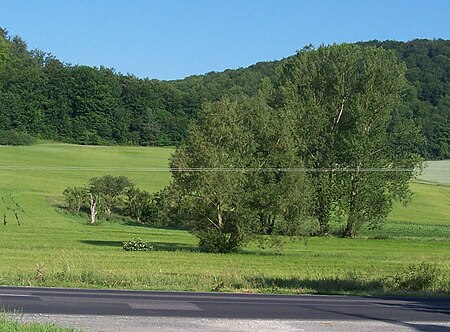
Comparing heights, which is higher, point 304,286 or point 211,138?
point 211,138

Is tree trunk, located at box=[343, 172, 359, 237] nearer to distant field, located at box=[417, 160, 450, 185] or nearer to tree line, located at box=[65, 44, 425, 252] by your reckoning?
tree line, located at box=[65, 44, 425, 252]

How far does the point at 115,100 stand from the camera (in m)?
136

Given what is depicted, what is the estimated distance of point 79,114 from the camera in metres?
132

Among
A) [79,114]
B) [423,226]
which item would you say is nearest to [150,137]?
[79,114]

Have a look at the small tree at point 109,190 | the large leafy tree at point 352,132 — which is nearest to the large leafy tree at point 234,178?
the large leafy tree at point 352,132

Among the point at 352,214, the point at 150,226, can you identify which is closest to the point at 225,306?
the point at 352,214

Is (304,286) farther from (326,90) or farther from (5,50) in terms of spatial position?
(5,50)

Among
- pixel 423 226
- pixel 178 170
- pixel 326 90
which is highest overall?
pixel 326 90

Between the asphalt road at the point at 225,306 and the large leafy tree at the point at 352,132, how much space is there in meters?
44.6

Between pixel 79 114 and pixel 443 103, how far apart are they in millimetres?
55308

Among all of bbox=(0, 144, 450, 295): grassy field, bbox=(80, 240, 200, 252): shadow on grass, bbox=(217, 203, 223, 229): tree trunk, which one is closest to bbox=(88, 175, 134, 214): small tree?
bbox=(0, 144, 450, 295): grassy field

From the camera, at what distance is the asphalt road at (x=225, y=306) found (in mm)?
16344

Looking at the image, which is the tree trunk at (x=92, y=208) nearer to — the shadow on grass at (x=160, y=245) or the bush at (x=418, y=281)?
the shadow on grass at (x=160, y=245)

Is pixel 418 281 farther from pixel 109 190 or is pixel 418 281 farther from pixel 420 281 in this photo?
pixel 109 190
